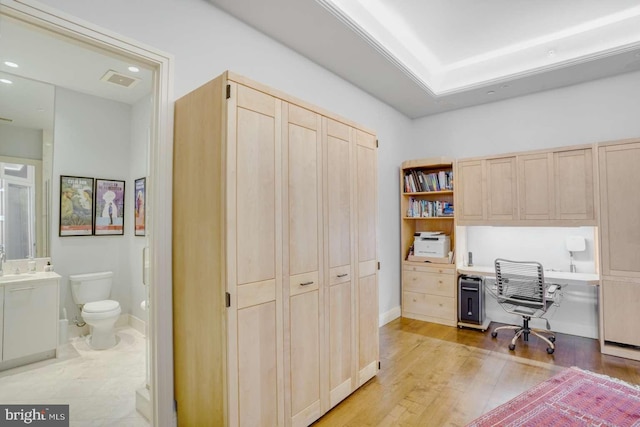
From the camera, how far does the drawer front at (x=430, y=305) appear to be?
4.02 meters


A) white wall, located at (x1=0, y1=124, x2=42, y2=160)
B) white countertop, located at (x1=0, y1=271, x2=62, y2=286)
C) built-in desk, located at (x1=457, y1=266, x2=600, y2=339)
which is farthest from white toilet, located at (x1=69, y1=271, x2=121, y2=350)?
built-in desk, located at (x1=457, y1=266, x2=600, y2=339)

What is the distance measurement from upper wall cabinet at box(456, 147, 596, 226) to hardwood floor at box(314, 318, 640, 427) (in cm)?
136

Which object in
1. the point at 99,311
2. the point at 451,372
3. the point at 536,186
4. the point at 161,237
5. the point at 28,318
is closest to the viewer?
the point at 161,237

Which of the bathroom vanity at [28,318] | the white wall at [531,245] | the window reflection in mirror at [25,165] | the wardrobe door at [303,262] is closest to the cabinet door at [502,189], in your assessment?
the white wall at [531,245]

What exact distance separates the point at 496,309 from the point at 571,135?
2.31 metres

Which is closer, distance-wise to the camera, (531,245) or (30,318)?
(30,318)

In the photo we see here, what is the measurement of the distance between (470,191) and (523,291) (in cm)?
131

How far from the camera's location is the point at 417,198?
461 cm

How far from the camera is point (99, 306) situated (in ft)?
11.4

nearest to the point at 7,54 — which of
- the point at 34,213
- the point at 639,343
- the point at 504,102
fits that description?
the point at 34,213

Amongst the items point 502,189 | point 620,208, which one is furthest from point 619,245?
point 502,189

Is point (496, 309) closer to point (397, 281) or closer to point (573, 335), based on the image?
point (573, 335)

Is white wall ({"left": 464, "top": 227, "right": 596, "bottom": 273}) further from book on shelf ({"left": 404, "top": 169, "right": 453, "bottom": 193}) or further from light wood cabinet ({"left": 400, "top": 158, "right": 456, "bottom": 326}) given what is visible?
book on shelf ({"left": 404, "top": 169, "right": 453, "bottom": 193})

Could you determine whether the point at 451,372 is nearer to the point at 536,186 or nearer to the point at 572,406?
the point at 572,406
